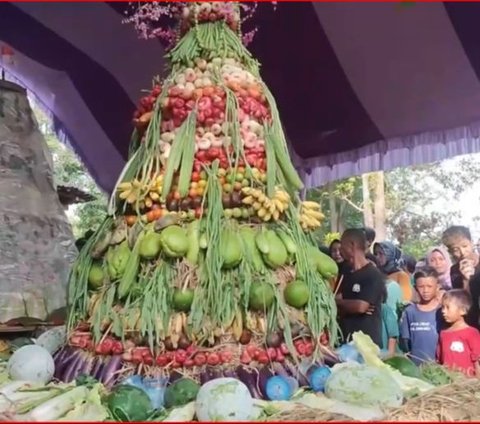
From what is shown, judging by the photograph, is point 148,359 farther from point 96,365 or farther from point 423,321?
point 423,321

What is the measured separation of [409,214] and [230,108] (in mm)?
20785

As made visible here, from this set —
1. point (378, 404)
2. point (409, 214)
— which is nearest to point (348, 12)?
point (378, 404)

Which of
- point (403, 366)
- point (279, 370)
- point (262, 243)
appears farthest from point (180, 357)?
point (403, 366)

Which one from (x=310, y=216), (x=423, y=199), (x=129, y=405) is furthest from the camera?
(x=423, y=199)

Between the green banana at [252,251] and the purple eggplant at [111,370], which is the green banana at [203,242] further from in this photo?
the purple eggplant at [111,370]

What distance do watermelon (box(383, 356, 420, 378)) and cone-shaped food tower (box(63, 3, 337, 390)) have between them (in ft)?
0.82

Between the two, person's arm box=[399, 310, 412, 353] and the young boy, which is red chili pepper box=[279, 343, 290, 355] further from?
person's arm box=[399, 310, 412, 353]

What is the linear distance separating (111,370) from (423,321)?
1863 millimetres

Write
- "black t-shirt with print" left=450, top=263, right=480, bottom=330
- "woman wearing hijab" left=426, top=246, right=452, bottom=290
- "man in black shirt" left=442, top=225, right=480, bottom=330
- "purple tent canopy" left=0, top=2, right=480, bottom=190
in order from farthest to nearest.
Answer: "woman wearing hijab" left=426, top=246, right=452, bottom=290, "man in black shirt" left=442, top=225, right=480, bottom=330, "purple tent canopy" left=0, top=2, right=480, bottom=190, "black t-shirt with print" left=450, top=263, right=480, bottom=330

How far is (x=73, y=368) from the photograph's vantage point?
2.20 metres

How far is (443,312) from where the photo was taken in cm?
331

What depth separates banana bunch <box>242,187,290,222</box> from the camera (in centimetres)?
221

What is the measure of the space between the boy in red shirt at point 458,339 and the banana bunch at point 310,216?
38.8 inches

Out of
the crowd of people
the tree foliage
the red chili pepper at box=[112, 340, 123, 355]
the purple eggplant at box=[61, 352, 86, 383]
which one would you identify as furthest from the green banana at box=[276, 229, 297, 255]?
the tree foliage
